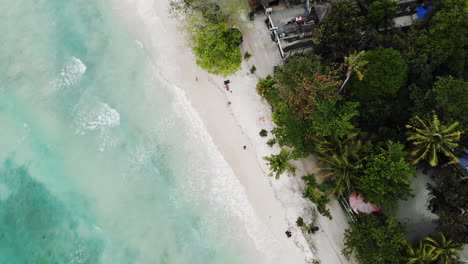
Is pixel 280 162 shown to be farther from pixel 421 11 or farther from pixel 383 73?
pixel 421 11

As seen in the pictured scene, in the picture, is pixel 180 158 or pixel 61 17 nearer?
pixel 180 158

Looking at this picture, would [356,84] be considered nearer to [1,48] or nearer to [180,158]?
[180,158]

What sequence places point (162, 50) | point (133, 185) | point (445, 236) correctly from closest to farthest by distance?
point (445, 236)
point (133, 185)
point (162, 50)

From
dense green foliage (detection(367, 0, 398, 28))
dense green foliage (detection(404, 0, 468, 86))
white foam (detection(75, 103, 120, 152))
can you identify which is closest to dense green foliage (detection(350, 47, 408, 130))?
dense green foliage (detection(404, 0, 468, 86))

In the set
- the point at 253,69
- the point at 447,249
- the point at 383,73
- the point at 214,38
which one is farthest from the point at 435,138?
the point at 214,38

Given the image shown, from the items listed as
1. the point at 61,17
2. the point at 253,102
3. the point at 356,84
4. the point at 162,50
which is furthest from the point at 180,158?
the point at 61,17

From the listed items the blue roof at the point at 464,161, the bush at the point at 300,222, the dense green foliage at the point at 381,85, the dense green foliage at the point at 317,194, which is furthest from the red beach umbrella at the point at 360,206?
the blue roof at the point at 464,161
